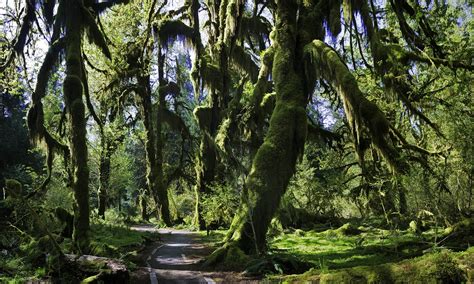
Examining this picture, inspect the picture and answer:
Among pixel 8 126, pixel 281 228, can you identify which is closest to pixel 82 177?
pixel 281 228

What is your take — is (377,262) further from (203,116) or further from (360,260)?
(203,116)

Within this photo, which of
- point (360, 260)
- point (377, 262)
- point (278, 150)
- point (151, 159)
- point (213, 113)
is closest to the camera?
point (377, 262)

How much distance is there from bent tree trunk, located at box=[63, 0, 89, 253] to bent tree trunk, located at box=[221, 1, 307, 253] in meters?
4.63

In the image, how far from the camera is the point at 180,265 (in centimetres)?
1256

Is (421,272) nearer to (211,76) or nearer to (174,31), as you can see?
(211,76)

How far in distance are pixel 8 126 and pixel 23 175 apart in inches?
173

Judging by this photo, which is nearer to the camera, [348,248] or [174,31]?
[348,248]

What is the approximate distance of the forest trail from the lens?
1005 centimetres

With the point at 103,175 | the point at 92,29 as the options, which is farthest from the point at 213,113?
the point at 92,29

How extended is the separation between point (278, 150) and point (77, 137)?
6504 mm

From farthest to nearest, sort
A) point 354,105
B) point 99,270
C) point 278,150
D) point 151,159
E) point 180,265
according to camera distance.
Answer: point 151,159 → point 278,150 → point 180,265 → point 354,105 → point 99,270

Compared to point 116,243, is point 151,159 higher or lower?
higher

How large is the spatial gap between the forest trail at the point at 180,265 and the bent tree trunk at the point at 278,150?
1441mm

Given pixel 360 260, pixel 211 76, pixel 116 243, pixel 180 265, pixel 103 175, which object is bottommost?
pixel 360 260
